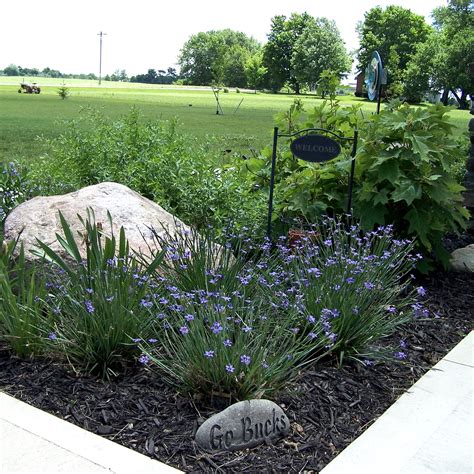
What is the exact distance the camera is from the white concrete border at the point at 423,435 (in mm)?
2768

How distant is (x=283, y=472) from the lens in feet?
8.89

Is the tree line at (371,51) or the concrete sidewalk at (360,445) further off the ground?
the tree line at (371,51)

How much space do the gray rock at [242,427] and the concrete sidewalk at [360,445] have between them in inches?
10.1

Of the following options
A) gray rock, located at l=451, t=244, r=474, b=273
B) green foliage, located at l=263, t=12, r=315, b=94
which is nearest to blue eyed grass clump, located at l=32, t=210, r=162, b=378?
gray rock, located at l=451, t=244, r=474, b=273

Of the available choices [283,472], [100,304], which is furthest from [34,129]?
[283,472]

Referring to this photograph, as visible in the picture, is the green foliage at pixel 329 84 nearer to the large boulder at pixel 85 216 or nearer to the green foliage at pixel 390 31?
the large boulder at pixel 85 216

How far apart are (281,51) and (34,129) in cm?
8357

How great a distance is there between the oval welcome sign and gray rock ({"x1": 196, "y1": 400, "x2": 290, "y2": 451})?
2.58 meters

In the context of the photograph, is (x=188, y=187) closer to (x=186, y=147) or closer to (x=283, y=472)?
(x=186, y=147)

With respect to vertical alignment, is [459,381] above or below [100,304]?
below

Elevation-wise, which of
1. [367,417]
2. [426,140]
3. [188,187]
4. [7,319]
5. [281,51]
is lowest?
[367,417]

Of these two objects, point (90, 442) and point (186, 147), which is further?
point (186, 147)

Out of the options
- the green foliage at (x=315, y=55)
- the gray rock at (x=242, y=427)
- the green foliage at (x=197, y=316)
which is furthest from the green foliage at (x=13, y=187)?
the green foliage at (x=315, y=55)

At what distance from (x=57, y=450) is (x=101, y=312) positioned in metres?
0.92
